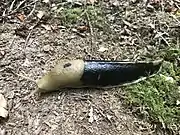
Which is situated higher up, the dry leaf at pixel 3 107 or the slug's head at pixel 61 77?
the slug's head at pixel 61 77

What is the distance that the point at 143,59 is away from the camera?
1872mm

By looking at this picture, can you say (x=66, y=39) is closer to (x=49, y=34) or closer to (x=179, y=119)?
(x=49, y=34)

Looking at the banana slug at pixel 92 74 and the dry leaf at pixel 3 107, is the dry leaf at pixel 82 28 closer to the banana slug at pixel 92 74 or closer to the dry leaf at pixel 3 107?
the banana slug at pixel 92 74

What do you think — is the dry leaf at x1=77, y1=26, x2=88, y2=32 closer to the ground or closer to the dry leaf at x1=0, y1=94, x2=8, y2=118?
the ground

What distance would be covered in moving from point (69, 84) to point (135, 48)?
44 cm

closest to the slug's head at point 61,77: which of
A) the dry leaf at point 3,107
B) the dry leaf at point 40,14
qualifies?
the dry leaf at point 3,107

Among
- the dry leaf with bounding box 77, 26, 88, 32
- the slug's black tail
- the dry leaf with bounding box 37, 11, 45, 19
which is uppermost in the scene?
the dry leaf with bounding box 37, 11, 45, 19

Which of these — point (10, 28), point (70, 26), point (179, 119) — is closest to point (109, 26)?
point (70, 26)

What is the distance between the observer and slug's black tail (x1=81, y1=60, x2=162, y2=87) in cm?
172

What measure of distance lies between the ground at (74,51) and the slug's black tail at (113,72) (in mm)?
42

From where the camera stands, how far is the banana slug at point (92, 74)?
1.69m

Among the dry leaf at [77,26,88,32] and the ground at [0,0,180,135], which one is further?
the dry leaf at [77,26,88,32]

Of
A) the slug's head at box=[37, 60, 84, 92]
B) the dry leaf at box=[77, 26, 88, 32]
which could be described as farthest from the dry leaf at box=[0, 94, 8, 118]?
the dry leaf at box=[77, 26, 88, 32]

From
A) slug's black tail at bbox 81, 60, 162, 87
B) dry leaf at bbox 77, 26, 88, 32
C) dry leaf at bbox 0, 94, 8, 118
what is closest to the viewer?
dry leaf at bbox 0, 94, 8, 118
